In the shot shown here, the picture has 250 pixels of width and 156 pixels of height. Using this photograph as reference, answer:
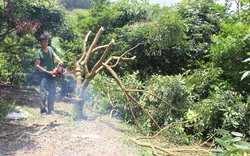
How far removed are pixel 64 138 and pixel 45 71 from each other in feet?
5.06

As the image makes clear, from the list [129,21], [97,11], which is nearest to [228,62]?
[129,21]

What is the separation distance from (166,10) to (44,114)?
3.73 m

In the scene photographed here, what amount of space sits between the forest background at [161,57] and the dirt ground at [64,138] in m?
0.60

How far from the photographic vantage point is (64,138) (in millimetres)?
3529

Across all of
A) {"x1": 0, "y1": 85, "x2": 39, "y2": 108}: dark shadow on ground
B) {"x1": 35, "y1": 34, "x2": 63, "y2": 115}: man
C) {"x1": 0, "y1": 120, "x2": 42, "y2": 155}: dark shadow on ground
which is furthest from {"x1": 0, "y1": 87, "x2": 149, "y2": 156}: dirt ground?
{"x1": 0, "y1": 85, "x2": 39, "y2": 108}: dark shadow on ground

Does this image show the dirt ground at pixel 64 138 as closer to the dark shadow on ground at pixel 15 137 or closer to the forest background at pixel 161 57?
the dark shadow on ground at pixel 15 137

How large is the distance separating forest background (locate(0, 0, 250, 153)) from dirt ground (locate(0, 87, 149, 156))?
0.60 metres

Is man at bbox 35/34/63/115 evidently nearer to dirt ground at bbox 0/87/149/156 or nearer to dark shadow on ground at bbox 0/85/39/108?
A: dirt ground at bbox 0/87/149/156

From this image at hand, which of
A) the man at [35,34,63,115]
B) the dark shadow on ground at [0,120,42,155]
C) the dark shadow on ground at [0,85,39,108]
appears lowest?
the dark shadow on ground at [0,120,42,155]

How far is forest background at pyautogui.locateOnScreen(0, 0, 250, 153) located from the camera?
15.0 feet

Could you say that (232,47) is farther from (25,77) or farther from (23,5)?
(25,77)

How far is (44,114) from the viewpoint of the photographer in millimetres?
4680

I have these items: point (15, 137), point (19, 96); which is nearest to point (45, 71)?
point (15, 137)

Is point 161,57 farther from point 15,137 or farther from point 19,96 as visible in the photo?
point 15,137
